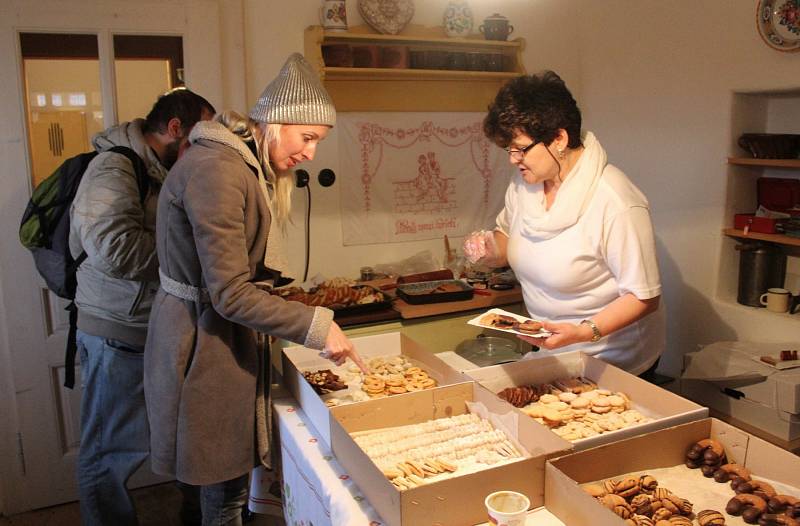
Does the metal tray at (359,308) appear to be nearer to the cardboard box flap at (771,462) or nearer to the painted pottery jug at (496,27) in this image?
the painted pottery jug at (496,27)

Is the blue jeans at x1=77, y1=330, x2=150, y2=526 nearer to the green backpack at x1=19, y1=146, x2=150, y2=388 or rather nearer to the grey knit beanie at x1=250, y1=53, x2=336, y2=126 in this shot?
the green backpack at x1=19, y1=146, x2=150, y2=388

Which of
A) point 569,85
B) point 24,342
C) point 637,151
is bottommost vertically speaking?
point 24,342

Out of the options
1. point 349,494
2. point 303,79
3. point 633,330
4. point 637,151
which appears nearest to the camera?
point 349,494

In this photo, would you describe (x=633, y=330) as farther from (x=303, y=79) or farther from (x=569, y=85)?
(x=569, y=85)

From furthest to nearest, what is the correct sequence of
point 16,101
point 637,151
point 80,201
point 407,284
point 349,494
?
point 637,151
point 407,284
point 16,101
point 80,201
point 349,494

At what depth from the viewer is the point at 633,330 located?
1.92 meters

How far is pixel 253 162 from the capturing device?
160 cm

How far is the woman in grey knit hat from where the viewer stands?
1500 millimetres

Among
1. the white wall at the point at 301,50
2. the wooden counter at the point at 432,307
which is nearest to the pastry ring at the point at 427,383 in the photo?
the wooden counter at the point at 432,307

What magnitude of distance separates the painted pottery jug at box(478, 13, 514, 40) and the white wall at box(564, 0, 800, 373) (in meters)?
0.53

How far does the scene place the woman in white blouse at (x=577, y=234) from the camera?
1.76 meters

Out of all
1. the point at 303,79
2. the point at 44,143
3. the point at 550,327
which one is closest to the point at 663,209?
the point at 550,327

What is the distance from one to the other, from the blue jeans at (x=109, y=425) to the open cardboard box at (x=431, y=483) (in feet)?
3.43

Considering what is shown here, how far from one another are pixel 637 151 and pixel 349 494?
101 inches
